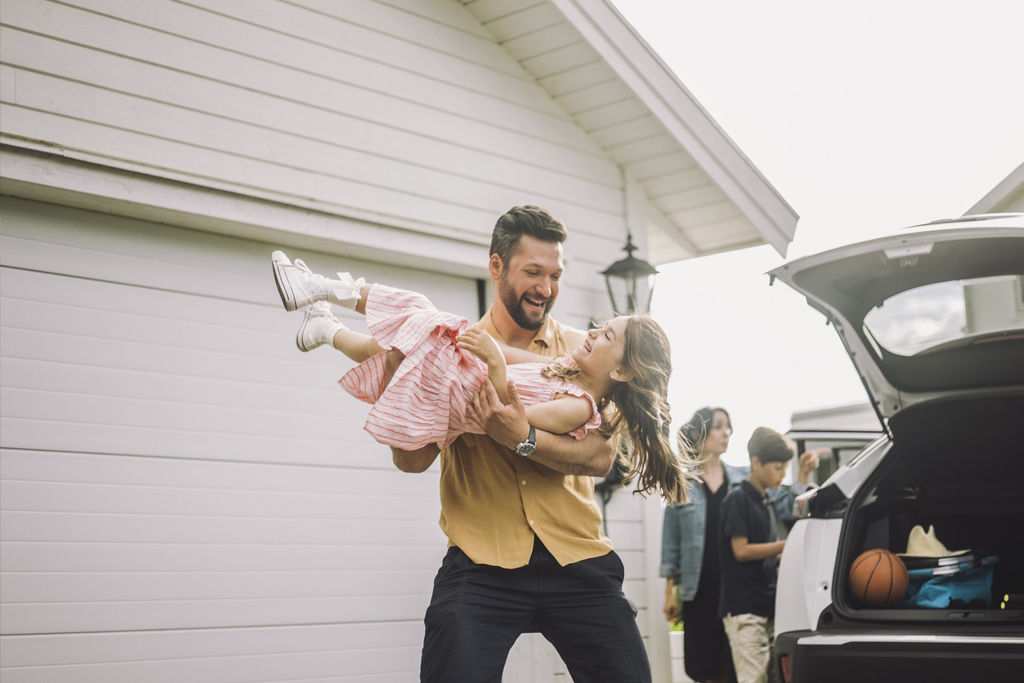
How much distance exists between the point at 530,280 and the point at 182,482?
2412mm

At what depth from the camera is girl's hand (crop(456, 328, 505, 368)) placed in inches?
130

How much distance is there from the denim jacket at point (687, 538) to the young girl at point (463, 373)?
2.64 m

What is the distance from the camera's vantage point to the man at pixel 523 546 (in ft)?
10.8

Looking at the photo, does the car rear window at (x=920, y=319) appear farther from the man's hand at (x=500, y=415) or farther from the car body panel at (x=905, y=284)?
the man's hand at (x=500, y=415)

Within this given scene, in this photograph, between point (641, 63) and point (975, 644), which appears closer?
point (975, 644)

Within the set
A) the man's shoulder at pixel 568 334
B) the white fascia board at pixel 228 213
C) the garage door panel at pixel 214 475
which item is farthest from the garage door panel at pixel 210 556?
the man's shoulder at pixel 568 334

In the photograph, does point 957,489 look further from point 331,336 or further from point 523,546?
point 331,336

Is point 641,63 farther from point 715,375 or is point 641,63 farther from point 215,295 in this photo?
point 715,375

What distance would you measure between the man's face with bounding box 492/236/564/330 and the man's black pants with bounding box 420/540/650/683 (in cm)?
80

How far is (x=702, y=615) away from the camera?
6516mm

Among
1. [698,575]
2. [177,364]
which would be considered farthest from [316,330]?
[698,575]

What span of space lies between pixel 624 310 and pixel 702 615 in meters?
1.96

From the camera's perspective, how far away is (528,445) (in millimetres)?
3328

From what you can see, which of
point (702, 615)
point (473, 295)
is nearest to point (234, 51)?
point (473, 295)
